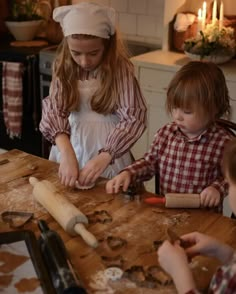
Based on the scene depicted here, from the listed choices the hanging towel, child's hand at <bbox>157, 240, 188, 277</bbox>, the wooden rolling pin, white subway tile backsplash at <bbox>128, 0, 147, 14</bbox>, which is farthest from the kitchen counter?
child's hand at <bbox>157, 240, 188, 277</bbox>

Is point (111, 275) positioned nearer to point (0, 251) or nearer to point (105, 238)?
point (105, 238)

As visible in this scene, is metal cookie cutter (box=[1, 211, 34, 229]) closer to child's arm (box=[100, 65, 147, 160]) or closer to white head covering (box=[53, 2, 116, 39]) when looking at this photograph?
child's arm (box=[100, 65, 147, 160])

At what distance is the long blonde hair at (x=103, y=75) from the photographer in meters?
1.77

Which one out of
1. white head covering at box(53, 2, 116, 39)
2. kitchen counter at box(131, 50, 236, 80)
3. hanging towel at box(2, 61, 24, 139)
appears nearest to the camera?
white head covering at box(53, 2, 116, 39)

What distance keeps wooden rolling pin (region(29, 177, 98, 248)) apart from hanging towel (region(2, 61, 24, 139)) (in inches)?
74.6

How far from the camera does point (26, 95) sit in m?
3.27

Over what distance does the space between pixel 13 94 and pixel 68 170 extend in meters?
1.85

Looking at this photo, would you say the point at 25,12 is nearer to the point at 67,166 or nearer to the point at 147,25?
the point at 147,25

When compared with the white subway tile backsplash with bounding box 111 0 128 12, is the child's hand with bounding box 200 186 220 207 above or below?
below

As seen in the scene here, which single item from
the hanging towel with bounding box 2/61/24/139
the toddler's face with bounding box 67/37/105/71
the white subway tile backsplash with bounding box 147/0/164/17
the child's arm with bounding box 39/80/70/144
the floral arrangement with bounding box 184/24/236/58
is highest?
the white subway tile backsplash with bounding box 147/0/164/17

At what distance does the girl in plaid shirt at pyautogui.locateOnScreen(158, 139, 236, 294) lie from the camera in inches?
37.3

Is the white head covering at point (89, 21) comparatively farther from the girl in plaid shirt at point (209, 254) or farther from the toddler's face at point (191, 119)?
the girl in plaid shirt at point (209, 254)

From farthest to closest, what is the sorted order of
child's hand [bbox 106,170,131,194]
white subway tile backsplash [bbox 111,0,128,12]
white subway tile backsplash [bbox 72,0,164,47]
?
white subway tile backsplash [bbox 111,0,128,12], white subway tile backsplash [bbox 72,0,164,47], child's hand [bbox 106,170,131,194]

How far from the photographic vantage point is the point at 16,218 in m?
1.29
